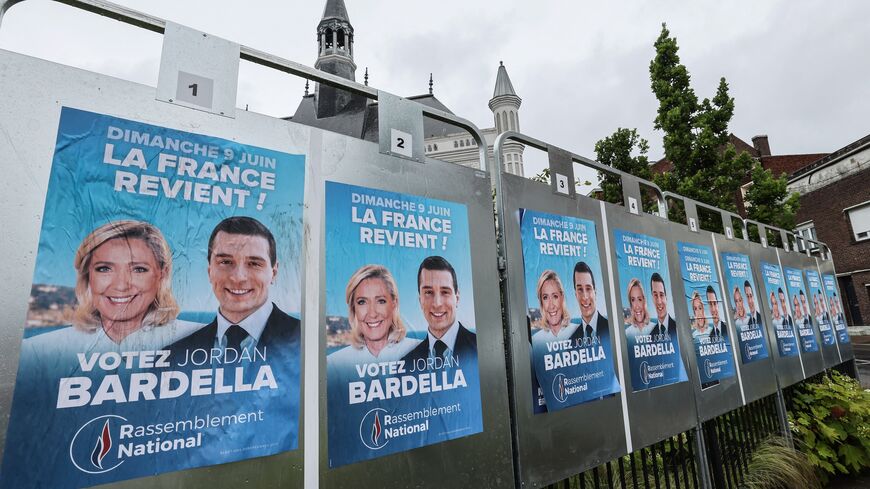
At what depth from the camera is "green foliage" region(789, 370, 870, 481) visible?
4.91 metres

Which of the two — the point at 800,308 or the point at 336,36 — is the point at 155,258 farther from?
the point at 336,36

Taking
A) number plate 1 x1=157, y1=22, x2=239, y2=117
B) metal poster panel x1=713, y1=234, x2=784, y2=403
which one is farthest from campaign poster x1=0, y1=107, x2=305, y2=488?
metal poster panel x1=713, y1=234, x2=784, y2=403

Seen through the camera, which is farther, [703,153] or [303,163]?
[703,153]

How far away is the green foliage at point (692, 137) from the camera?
10.1m

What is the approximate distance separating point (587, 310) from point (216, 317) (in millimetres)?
2159

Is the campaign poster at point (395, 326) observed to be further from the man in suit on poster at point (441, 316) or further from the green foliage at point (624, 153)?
the green foliage at point (624, 153)

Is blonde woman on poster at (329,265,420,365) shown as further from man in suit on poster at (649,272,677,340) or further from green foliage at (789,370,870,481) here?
green foliage at (789,370,870,481)

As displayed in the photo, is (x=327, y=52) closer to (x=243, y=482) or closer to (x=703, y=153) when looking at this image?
(x=703, y=153)

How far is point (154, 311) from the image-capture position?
1.37 metres

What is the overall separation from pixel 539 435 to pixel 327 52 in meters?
44.6

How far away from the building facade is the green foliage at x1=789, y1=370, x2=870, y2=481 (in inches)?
1084

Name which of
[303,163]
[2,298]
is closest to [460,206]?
[303,163]

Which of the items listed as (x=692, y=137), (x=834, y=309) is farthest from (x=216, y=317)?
(x=692, y=137)

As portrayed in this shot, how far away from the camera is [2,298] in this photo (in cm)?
119
